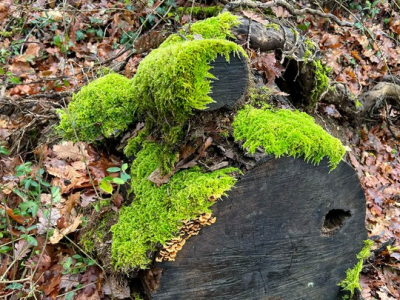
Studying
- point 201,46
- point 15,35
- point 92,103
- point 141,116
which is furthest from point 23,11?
point 201,46

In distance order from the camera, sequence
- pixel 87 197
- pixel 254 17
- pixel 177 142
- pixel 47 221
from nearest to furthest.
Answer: pixel 177 142
pixel 47 221
pixel 87 197
pixel 254 17

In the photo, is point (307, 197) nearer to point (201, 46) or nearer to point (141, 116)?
point (201, 46)

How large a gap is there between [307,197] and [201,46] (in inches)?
52.3

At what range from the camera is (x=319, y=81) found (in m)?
3.90

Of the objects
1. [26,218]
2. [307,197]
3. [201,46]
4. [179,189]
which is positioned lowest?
[26,218]

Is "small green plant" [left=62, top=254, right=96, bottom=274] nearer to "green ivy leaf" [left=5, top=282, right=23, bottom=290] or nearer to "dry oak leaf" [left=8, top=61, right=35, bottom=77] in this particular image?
"green ivy leaf" [left=5, top=282, right=23, bottom=290]

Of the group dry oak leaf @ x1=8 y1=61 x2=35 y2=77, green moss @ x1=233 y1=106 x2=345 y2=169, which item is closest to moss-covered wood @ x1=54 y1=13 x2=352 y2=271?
green moss @ x1=233 y1=106 x2=345 y2=169

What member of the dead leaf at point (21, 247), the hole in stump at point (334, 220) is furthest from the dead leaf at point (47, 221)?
the hole in stump at point (334, 220)

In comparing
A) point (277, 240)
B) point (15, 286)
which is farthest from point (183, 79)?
point (15, 286)

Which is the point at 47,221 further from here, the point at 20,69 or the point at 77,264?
the point at 20,69

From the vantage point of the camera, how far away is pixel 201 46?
6.95ft

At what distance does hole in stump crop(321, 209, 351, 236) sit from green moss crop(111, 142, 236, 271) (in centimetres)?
107

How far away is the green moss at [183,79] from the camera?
6.81 ft

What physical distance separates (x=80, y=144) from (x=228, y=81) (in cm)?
153
